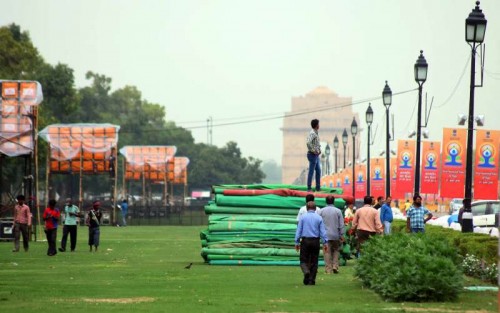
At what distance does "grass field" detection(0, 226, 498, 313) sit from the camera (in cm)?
1975

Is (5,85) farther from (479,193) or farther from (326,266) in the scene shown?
(326,266)

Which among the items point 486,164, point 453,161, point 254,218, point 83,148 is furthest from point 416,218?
point 83,148

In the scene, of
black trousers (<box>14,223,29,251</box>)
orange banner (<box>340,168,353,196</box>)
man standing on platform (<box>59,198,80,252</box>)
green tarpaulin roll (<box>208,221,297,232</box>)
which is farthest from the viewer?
orange banner (<box>340,168,353,196</box>)

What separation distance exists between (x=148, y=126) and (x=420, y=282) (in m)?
129

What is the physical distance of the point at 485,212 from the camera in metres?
49.2

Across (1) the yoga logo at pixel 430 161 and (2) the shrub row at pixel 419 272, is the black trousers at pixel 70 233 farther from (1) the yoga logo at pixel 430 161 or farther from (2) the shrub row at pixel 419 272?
(1) the yoga logo at pixel 430 161

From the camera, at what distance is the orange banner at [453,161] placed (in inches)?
1849

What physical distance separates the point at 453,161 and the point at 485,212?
3.35 m

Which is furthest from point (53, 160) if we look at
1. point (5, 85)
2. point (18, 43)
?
point (5, 85)

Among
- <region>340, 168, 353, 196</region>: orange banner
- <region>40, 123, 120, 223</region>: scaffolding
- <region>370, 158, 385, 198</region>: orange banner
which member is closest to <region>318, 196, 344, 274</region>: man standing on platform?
<region>370, 158, 385, 198</region>: orange banner

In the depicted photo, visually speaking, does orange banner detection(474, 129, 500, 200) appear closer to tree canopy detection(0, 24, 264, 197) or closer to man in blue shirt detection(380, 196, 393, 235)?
man in blue shirt detection(380, 196, 393, 235)

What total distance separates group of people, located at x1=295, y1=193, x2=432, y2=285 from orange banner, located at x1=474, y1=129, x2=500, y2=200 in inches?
432

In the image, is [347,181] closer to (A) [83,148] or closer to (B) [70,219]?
(A) [83,148]

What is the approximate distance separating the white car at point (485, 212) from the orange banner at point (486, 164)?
280 centimetres
